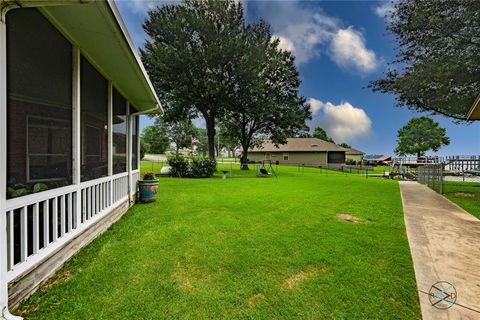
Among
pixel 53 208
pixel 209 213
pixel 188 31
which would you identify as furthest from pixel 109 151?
pixel 188 31

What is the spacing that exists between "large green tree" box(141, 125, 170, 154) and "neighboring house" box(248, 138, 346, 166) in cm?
3114

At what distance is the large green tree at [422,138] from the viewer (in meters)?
46.3

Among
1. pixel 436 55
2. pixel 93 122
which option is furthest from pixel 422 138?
pixel 93 122

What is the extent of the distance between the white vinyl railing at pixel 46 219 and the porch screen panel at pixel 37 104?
0.15 meters

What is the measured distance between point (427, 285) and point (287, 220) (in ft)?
9.21

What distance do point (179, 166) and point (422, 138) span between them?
170ft

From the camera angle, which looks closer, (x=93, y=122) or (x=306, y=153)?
(x=93, y=122)

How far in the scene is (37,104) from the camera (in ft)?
8.69

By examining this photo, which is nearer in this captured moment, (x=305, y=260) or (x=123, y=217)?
(x=305, y=260)

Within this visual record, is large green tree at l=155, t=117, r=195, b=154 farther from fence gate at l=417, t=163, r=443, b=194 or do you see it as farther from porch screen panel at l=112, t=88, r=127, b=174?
porch screen panel at l=112, t=88, r=127, b=174

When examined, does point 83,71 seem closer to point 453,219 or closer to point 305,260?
point 305,260

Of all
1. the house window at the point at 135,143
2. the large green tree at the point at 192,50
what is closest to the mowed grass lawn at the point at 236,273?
the house window at the point at 135,143

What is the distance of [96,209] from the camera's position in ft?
13.5

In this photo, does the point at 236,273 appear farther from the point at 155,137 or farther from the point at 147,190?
the point at 155,137
